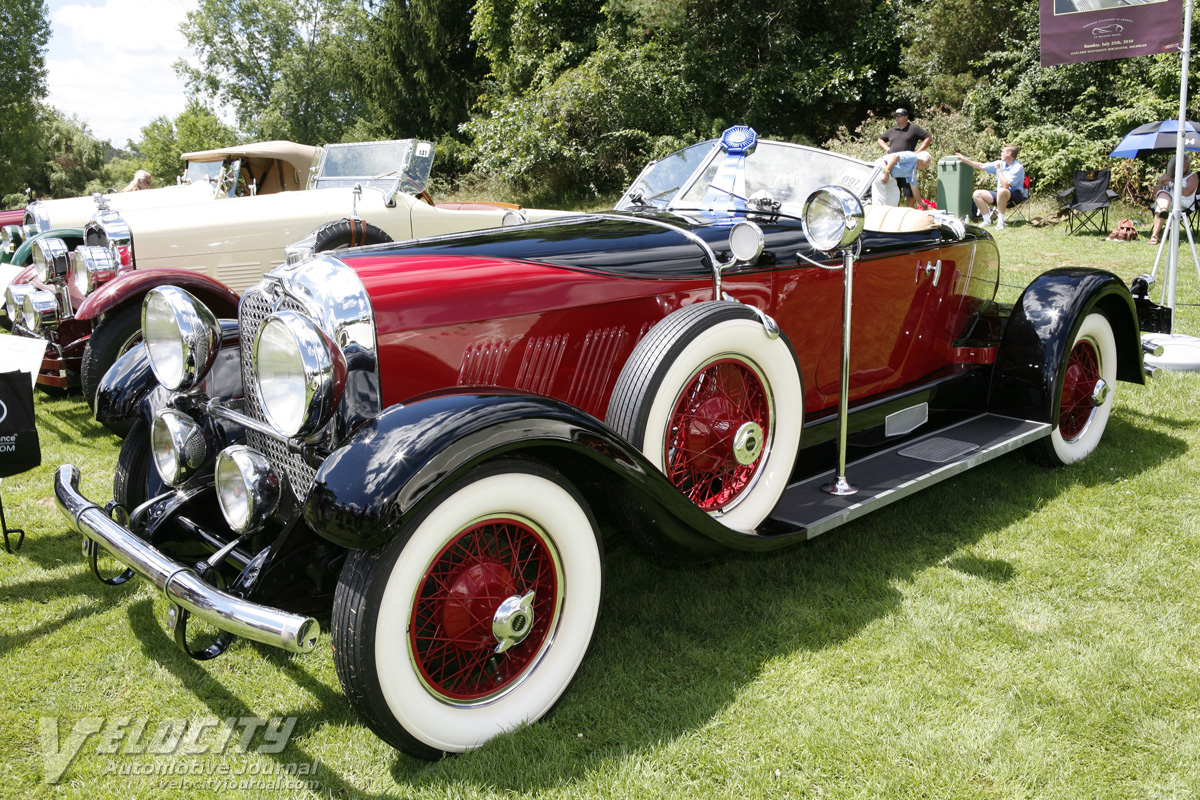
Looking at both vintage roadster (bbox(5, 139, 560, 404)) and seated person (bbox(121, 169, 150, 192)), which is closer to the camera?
vintage roadster (bbox(5, 139, 560, 404))

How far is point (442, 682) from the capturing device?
2.32m

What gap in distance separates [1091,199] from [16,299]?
46.8ft

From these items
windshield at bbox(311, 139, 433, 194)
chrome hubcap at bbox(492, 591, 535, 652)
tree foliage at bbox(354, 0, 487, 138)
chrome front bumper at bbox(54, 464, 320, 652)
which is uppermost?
tree foliage at bbox(354, 0, 487, 138)

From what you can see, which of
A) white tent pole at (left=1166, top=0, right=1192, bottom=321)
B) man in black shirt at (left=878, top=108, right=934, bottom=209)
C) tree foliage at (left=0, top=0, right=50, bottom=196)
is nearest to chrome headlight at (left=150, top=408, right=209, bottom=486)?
white tent pole at (left=1166, top=0, right=1192, bottom=321)

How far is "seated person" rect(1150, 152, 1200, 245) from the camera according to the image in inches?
282

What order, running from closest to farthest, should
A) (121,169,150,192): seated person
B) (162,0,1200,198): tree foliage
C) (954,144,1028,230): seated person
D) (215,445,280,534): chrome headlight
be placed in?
(215,445,280,534): chrome headlight → (121,169,150,192): seated person → (954,144,1028,230): seated person → (162,0,1200,198): tree foliage

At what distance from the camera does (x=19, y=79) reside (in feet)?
111

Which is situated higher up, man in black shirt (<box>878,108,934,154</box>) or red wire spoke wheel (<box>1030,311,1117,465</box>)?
man in black shirt (<box>878,108,934,154</box>)

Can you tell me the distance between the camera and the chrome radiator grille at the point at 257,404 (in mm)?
2666

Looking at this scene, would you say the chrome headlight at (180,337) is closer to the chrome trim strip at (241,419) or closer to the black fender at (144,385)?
the chrome trim strip at (241,419)

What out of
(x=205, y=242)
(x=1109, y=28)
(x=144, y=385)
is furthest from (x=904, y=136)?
(x=144, y=385)

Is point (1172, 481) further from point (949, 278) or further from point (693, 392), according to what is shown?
point (693, 392)

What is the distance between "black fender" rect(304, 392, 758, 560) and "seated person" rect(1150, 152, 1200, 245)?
5794 millimetres

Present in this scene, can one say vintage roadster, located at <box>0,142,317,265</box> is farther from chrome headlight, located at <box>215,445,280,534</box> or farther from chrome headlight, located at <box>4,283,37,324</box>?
chrome headlight, located at <box>215,445,280,534</box>
